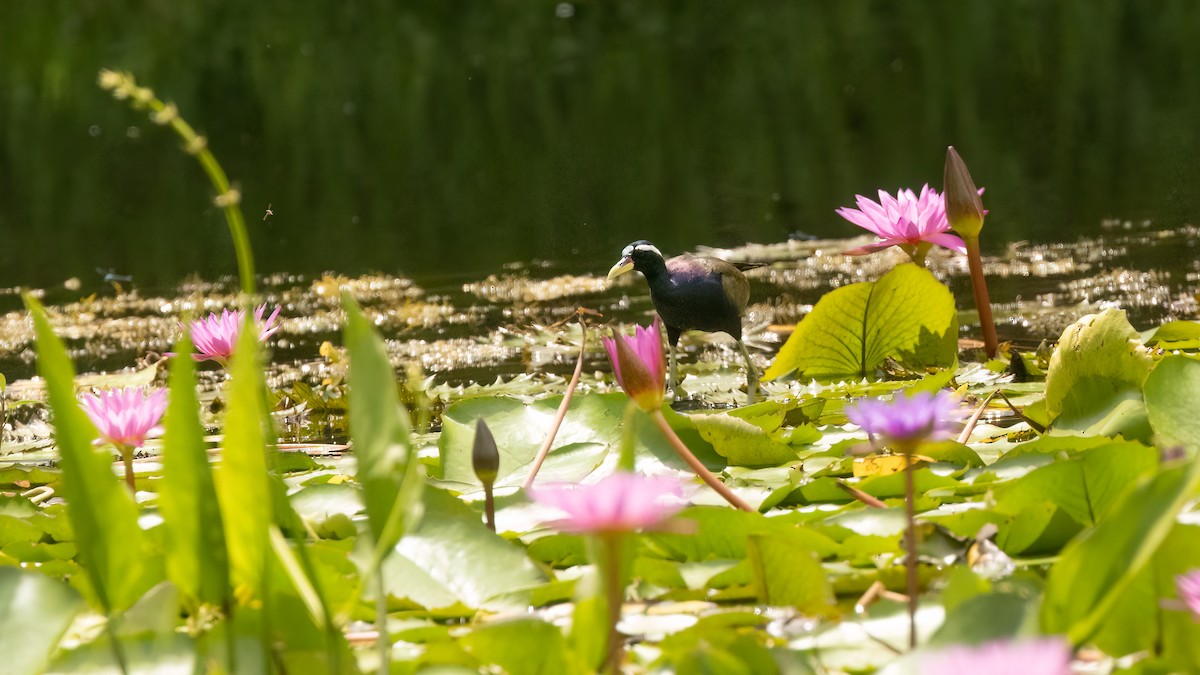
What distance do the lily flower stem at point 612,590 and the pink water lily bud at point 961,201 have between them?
3.95ft

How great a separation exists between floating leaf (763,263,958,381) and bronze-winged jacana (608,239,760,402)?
339 millimetres

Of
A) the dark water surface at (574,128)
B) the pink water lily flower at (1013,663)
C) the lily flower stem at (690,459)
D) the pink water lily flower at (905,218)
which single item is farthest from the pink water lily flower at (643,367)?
the dark water surface at (574,128)

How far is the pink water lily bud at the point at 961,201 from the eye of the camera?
1.85 meters

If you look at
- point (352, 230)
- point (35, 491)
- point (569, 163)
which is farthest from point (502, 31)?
point (35, 491)

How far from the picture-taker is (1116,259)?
3.35 m

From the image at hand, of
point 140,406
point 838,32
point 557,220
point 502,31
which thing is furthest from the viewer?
point 502,31

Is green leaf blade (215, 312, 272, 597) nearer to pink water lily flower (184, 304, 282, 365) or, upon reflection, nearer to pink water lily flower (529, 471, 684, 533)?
pink water lily flower (529, 471, 684, 533)

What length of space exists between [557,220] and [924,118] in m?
2.62

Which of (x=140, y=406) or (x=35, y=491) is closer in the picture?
(x=140, y=406)

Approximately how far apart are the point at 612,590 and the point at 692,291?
6.00 ft

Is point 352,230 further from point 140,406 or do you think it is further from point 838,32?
point 838,32

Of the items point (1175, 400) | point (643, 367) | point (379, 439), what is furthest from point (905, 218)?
point (379, 439)

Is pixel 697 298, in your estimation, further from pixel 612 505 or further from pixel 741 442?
pixel 612 505

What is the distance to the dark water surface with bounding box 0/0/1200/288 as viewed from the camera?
4930 millimetres
